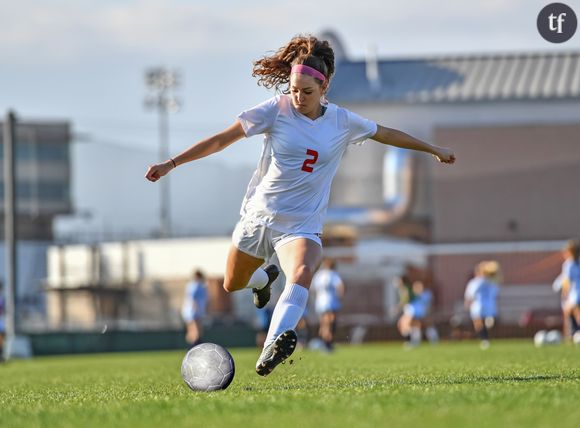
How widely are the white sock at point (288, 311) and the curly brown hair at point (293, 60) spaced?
1488 mm

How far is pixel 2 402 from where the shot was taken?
30.7 ft

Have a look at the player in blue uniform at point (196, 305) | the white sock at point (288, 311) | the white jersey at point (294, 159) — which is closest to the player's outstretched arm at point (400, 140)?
the white jersey at point (294, 159)

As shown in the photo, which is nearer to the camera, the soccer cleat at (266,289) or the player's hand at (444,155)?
the player's hand at (444,155)

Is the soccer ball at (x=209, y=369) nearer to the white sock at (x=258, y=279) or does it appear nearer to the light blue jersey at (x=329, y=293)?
the white sock at (x=258, y=279)

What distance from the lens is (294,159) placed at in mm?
9531

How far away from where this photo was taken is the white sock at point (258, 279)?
10781 millimetres

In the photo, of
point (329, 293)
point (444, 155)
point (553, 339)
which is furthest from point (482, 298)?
point (444, 155)

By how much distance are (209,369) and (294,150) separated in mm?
1649

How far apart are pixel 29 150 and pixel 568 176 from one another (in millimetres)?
35367

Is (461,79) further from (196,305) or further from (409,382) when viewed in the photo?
(409,382)

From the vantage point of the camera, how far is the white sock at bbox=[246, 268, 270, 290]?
35.4 ft

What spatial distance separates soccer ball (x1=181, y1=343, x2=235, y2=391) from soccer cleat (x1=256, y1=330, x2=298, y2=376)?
576mm

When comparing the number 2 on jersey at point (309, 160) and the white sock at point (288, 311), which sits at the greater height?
the number 2 on jersey at point (309, 160)

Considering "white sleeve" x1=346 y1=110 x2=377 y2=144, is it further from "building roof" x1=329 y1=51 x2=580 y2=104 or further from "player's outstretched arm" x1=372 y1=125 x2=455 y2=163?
"building roof" x1=329 y1=51 x2=580 y2=104
